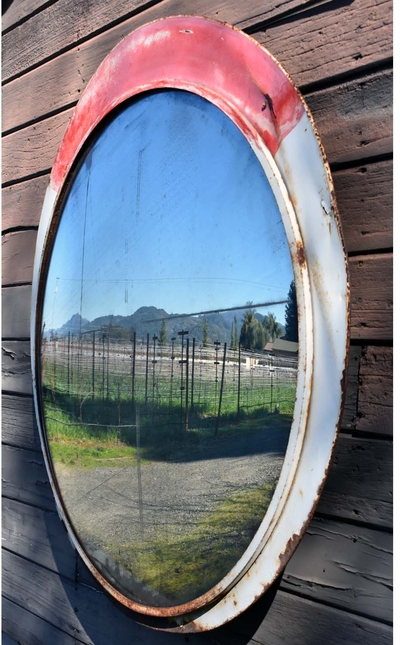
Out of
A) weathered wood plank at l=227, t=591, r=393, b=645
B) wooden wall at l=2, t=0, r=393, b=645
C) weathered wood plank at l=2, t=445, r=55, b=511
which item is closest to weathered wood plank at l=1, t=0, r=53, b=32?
wooden wall at l=2, t=0, r=393, b=645

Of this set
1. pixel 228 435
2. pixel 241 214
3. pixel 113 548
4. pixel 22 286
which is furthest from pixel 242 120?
pixel 22 286

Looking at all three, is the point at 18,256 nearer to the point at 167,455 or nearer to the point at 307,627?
the point at 167,455

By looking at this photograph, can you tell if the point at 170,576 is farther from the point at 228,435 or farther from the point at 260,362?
the point at 260,362

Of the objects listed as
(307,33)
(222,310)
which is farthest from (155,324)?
(307,33)

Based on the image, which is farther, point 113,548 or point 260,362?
point 113,548

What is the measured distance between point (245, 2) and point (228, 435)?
68 centimetres

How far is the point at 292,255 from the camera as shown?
2.73ft

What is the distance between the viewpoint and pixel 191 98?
1.02m

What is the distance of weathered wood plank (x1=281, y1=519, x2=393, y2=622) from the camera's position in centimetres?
79

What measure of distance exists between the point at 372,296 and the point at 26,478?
1.07 meters

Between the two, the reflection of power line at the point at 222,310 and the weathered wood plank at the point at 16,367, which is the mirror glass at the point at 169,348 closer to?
the reflection of power line at the point at 222,310

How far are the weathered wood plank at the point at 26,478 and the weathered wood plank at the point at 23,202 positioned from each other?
1.88 feet

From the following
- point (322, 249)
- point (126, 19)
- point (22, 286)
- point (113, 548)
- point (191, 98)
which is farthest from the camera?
point (22, 286)

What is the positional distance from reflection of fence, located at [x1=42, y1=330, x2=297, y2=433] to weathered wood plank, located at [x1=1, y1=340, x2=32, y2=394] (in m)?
0.19
